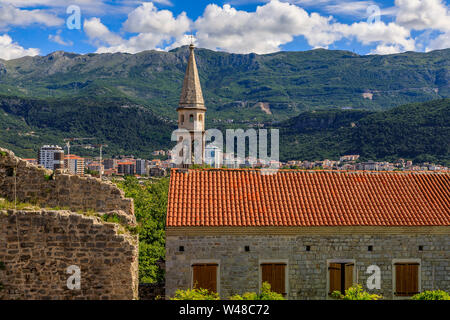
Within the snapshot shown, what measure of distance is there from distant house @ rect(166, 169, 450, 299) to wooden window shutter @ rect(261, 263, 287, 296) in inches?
1.2

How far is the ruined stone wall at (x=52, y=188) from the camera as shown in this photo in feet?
52.3

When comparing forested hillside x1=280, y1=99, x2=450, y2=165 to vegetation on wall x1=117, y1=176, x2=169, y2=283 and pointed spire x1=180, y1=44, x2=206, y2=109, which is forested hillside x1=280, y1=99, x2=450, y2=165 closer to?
pointed spire x1=180, y1=44, x2=206, y2=109

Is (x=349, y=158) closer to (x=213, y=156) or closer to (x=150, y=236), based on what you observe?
(x=213, y=156)

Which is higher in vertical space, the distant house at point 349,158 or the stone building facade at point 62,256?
the distant house at point 349,158

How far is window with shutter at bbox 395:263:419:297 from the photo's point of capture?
53.9 ft

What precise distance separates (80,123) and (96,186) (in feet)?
498

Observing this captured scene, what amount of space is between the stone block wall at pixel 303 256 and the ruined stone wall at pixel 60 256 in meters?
2.72

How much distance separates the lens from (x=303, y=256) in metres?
16.1

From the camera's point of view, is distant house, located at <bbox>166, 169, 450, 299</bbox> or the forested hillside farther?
the forested hillside

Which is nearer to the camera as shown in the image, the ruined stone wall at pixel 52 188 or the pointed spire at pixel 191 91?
the ruined stone wall at pixel 52 188

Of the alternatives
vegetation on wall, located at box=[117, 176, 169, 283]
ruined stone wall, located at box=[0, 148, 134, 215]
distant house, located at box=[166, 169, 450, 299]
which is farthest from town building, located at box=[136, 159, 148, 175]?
distant house, located at box=[166, 169, 450, 299]

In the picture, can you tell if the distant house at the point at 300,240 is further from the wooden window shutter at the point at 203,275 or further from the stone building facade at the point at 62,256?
the stone building facade at the point at 62,256

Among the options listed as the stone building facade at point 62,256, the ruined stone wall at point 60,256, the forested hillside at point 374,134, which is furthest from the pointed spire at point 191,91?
the forested hillside at point 374,134

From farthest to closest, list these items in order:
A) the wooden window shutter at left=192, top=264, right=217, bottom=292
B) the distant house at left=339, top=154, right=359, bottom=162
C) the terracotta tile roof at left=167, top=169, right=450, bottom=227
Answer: the distant house at left=339, top=154, right=359, bottom=162
the terracotta tile roof at left=167, top=169, right=450, bottom=227
the wooden window shutter at left=192, top=264, right=217, bottom=292
